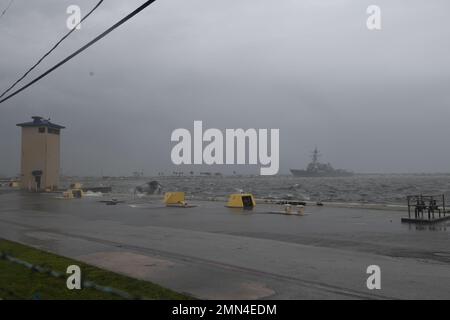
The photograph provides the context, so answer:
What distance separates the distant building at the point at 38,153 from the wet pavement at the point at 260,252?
112ft

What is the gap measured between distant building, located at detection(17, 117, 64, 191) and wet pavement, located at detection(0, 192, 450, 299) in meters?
34.2

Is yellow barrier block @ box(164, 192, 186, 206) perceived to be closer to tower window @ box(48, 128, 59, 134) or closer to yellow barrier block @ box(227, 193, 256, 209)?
yellow barrier block @ box(227, 193, 256, 209)

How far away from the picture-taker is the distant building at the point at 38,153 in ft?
171

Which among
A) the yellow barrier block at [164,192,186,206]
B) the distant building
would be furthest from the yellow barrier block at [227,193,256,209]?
the distant building

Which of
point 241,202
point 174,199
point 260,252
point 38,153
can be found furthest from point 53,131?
point 260,252

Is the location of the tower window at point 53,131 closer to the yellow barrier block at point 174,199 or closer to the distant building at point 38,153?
the distant building at point 38,153

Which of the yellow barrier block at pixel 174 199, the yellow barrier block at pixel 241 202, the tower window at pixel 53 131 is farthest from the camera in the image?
the tower window at pixel 53 131

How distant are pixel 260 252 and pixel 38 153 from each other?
4648 centimetres

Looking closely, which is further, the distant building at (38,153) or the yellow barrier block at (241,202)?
the distant building at (38,153)

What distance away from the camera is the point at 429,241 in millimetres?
13695

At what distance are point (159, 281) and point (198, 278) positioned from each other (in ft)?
2.44

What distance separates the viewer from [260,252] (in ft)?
38.0

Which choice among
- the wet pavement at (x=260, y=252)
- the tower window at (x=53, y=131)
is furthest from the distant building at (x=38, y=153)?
the wet pavement at (x=260, y=252)

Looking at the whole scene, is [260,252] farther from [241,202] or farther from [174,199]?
[174,199]
